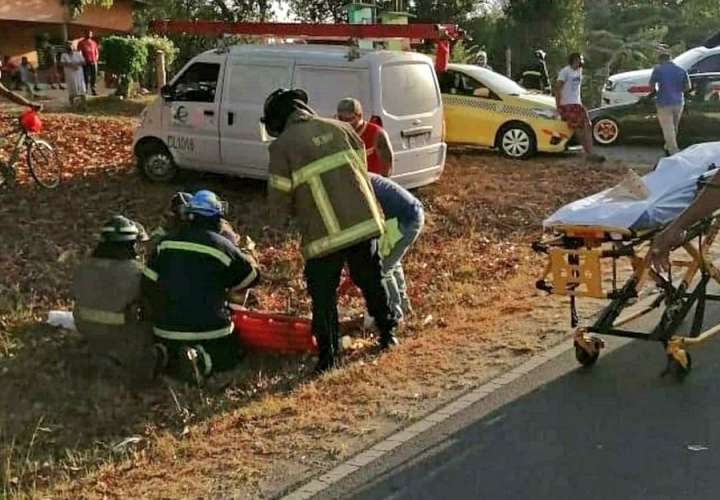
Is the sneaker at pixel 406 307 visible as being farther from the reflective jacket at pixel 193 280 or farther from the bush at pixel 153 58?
the bush at pixel 153 58

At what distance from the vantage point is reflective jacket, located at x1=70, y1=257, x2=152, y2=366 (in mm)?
6758

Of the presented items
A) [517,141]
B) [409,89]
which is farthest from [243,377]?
[517,141]

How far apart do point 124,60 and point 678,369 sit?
70.0 feet

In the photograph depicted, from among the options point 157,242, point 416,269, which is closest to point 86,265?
point 157,242

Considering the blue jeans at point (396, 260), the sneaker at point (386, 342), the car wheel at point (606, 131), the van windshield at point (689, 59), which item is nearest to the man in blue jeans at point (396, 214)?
the blue jeans at point (396, 260)

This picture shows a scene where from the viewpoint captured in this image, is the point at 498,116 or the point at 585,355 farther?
the point at 498,116

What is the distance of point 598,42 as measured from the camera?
46.0 meters

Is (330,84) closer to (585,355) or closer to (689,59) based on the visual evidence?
(585,355)

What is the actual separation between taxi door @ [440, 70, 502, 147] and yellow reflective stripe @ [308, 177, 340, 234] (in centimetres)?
1081

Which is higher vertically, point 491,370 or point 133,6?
point 133,6

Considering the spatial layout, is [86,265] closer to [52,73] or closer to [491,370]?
[491,370]

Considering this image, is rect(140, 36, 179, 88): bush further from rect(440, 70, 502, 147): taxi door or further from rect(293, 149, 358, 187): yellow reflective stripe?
rect(293, 149, 358, 187): yellow reflective stripe

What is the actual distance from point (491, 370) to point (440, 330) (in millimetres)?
1026

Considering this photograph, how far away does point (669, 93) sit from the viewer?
16.4 m
